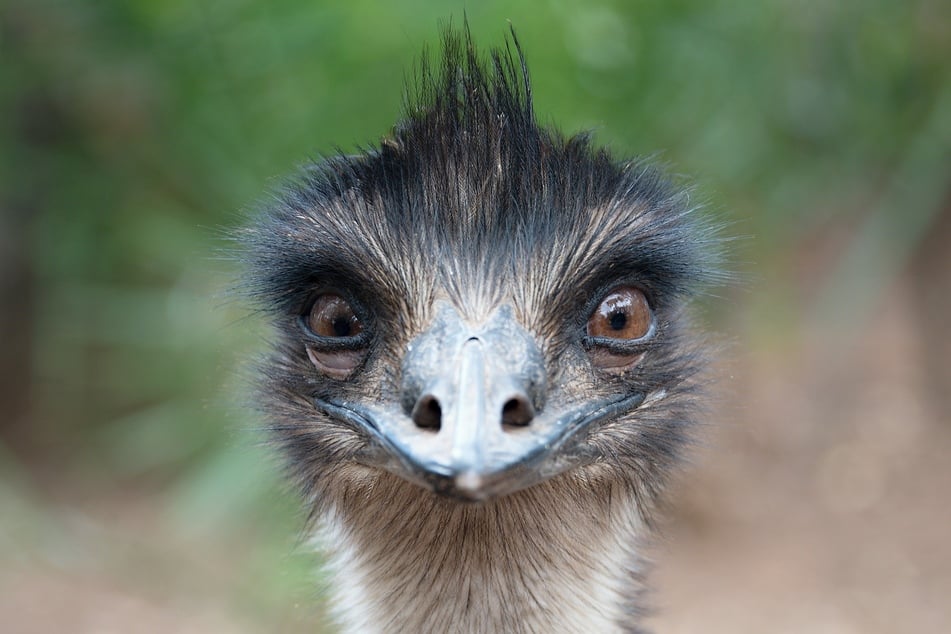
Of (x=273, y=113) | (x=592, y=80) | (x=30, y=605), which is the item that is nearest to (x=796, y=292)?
(x=592, y=80)

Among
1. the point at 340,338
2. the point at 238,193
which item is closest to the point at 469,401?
the point at 340,338

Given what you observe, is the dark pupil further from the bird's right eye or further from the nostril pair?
the nostril pair

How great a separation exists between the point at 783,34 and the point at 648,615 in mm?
3160

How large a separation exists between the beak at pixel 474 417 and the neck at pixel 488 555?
0.14 meters

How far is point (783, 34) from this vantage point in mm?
4645

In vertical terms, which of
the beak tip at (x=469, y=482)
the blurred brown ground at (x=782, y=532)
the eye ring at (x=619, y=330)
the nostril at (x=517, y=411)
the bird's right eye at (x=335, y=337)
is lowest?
the beak tip at (x=469, y=482)

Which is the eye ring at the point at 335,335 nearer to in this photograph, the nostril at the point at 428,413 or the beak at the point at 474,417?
the beak at the point at 474,417

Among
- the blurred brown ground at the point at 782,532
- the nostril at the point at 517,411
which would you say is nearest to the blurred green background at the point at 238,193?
the blurred brown ground at the point at 782,532

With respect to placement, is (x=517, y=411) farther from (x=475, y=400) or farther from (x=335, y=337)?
(x=335, y=337)

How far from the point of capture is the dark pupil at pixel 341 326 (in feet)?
5.57

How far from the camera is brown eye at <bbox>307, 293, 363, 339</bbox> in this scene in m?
1.70

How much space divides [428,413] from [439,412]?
22 millimetres

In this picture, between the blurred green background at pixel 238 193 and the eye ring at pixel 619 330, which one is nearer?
the eye ring at pixel 619 330

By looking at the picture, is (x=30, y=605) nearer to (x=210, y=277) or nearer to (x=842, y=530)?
(x=210, y=277)
